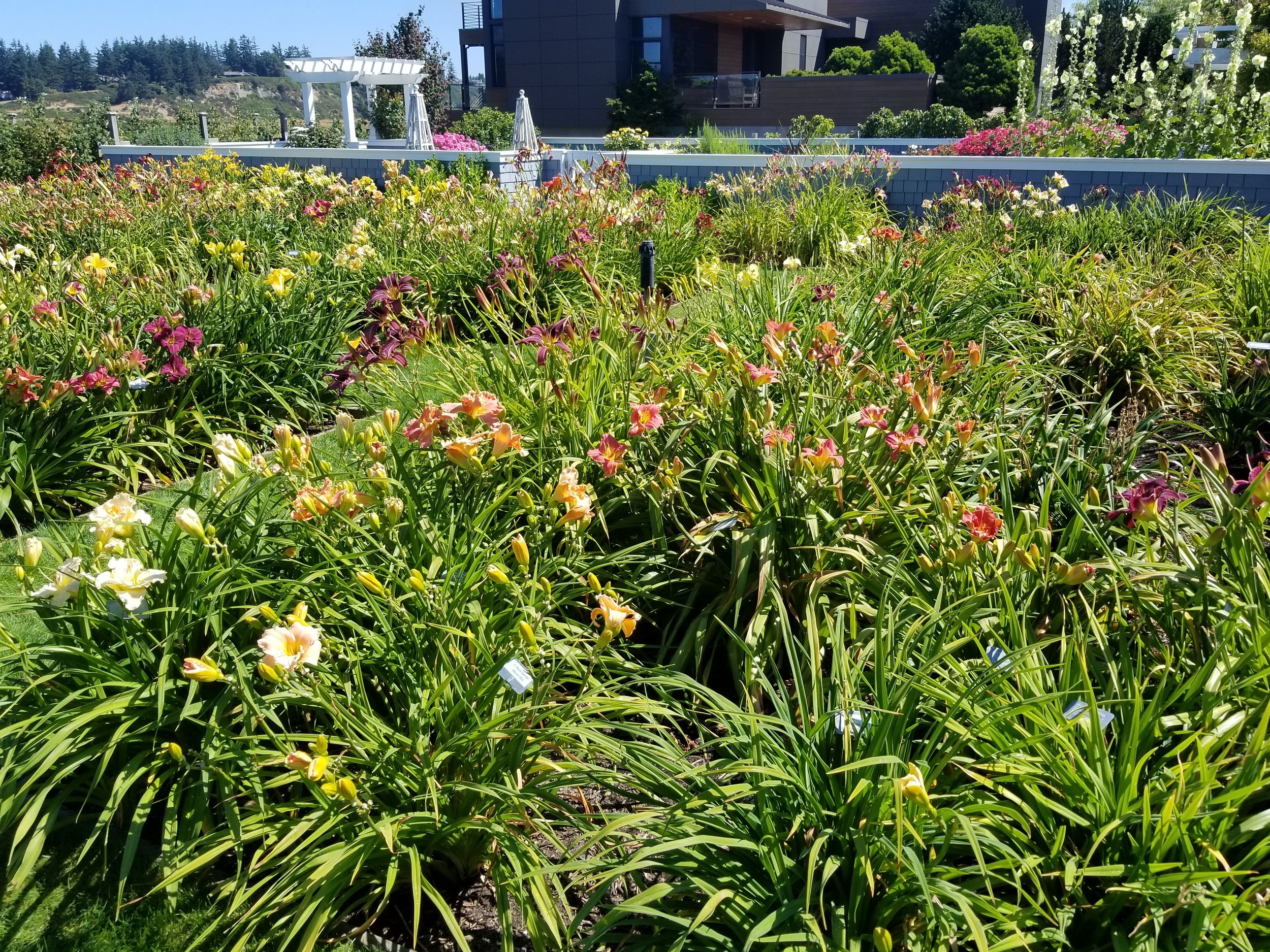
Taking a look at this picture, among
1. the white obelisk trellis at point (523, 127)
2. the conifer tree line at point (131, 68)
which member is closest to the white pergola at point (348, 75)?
the white obelisk trellis at point (523, 127)

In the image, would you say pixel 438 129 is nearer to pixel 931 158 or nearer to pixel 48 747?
→ pixel 931 158

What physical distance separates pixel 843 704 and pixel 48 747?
1.74 metres

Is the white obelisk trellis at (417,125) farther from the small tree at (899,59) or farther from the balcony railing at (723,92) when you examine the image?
the small tree at (899,59)

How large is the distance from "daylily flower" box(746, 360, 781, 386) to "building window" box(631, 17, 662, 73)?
32842 millimetres

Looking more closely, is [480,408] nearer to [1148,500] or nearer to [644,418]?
[644,418]

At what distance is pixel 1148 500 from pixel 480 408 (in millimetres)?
1621

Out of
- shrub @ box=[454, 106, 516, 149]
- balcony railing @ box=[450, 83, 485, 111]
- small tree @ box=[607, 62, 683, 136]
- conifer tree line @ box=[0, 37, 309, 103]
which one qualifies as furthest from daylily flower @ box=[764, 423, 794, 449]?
conifer tree line @ box=[0, 37, 309, 103]

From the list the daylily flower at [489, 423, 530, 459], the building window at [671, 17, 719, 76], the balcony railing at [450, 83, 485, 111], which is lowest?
the daylily flower at [489, 423, 530, 459]

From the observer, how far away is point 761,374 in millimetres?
2764

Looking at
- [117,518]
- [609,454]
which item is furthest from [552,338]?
[117,518]

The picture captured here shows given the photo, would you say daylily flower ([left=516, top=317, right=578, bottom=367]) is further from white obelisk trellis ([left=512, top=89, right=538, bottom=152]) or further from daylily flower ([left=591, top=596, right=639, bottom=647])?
white obelisk trellis ([left=512, top=89, right=538, bottom=152])

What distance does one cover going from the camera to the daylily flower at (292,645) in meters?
1.79

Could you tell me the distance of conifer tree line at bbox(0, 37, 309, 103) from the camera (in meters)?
106

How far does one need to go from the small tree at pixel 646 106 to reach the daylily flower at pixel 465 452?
29.2 meters
